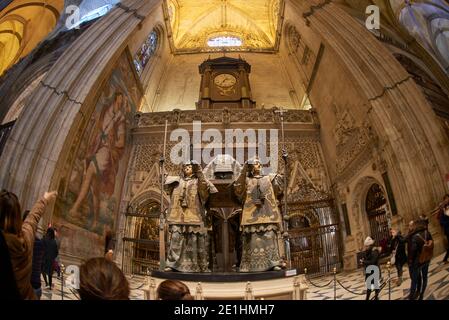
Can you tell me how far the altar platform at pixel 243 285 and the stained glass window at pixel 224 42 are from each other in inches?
619

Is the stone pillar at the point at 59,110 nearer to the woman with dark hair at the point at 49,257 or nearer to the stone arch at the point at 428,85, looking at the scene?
the woman with dark hair at the point at 49,257

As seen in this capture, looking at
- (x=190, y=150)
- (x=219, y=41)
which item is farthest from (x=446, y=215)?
(x=219, y=41)

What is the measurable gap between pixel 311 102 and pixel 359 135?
150 inches

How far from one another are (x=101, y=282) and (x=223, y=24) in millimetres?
18531

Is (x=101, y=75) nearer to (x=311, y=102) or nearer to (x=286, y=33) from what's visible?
(x=311, y=102)

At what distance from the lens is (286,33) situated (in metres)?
15.0

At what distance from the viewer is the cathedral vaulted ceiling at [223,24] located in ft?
55.4

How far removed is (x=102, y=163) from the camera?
34.4 feet

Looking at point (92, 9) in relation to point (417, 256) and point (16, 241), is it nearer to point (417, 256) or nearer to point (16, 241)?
point (16, 241)

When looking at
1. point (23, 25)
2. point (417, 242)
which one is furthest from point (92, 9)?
point (417, 242)

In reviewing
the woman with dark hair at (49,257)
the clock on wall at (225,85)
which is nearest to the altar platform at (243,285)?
the woman with dark hair at (49,257)

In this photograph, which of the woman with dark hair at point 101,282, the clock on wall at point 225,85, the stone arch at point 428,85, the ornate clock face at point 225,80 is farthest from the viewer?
the ornate clock face at point 225,80

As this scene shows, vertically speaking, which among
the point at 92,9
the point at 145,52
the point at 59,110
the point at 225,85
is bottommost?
the point at 59,110

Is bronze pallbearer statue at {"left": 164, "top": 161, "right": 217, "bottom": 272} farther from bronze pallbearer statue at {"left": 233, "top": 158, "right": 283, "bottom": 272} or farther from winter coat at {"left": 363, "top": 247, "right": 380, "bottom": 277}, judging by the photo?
winter coat at {"left": 363, "top": 247, "right": 380, "bottom": 277}
